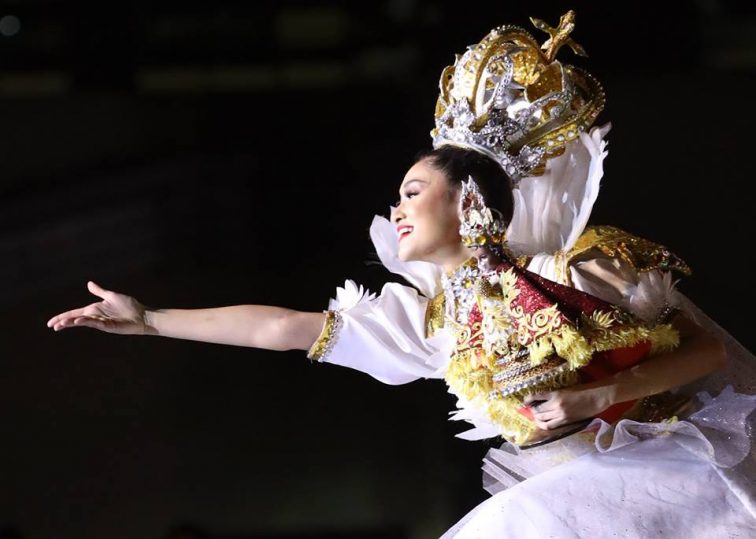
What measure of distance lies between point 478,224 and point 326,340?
48cm

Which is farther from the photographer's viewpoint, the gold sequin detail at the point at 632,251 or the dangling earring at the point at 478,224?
the gold sequin detail at the point at 632,251

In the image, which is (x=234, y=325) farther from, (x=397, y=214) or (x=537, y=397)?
(x=537, y=397)

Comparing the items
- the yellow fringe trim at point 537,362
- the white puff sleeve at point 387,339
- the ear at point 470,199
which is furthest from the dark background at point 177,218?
the ear at point 470,199

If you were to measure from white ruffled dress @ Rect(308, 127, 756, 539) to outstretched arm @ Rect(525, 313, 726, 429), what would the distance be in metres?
0.07

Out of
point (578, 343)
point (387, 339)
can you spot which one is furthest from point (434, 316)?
point (578, 343)

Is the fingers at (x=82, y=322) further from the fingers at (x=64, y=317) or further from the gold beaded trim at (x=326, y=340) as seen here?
the gold beaded trim at (x=326, y=340)

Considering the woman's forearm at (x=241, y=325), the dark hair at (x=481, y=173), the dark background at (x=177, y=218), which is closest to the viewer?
the dark hair at (x=481, y=173)

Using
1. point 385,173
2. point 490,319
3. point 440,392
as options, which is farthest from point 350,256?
point 490,319

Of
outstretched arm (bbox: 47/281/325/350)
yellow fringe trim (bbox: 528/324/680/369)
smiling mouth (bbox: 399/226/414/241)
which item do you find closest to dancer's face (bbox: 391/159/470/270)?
smiling mouth (bbox: 399/226/414/241)

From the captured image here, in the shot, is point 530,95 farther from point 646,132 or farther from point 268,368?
point 268,368

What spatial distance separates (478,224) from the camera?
1718mm

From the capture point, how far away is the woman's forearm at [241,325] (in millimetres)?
2070

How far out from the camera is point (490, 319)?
5.83 ft

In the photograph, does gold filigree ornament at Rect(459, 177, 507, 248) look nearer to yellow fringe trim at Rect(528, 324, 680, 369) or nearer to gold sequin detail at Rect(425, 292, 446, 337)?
yellow fringe trim at Rect(528, 324, 680, 369)
